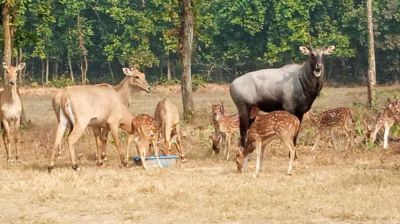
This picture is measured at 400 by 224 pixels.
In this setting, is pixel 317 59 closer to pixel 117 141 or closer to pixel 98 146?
pixel 117 141

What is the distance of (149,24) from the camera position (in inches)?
2731

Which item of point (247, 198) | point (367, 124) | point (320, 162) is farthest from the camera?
point (367, 124)

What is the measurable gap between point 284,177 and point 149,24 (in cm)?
5615

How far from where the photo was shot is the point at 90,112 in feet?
53.6

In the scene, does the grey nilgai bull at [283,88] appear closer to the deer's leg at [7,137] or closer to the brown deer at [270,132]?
the brown deer at [270,132]

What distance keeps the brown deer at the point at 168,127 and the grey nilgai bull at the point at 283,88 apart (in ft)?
4.89

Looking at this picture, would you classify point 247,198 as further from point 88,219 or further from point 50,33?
point 50,33

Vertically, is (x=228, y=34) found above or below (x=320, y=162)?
above

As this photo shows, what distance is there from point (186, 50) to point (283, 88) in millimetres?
9062

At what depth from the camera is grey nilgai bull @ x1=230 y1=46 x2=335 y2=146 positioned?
1719 centimetres

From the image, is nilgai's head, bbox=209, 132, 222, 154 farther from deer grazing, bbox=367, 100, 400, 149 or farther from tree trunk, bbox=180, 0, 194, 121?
tree trunk, bbox=180, 0, 194, 121

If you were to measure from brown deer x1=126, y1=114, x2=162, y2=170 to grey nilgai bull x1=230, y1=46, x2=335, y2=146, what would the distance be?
2.25m

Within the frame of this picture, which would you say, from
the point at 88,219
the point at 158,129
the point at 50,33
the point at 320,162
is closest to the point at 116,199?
the point at 88,219

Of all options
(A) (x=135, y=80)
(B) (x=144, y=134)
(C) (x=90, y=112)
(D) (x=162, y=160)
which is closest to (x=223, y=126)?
(A) (x=135, y=80)
